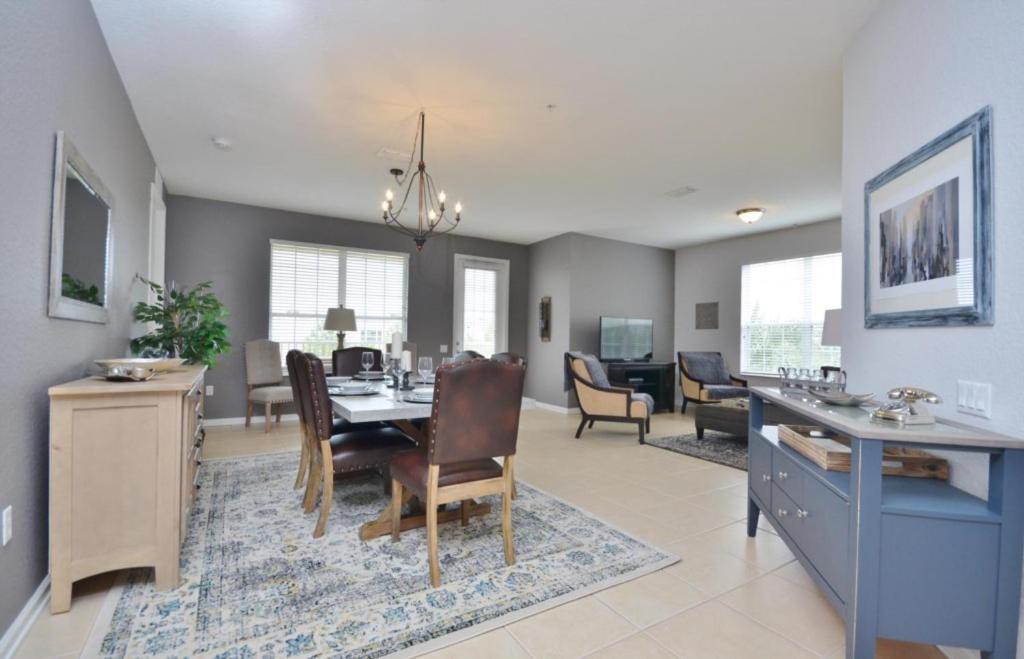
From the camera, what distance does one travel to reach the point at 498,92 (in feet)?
10.1

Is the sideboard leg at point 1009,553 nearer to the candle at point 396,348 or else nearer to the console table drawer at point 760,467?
the console table drawer at point 760,467

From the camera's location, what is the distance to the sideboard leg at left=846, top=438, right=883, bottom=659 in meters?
1.45

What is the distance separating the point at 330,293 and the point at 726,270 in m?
5.79

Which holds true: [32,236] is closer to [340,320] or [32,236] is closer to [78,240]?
[78,240]

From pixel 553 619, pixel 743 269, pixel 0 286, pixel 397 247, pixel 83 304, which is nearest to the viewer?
pixel 0 286

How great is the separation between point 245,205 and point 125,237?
2.75m

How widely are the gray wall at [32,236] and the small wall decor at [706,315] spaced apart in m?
7.35

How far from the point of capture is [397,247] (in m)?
6.68

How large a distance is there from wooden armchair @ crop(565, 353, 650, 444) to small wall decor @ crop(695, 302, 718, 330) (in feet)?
9.17

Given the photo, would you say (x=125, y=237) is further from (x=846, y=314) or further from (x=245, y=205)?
(x=846, y=314)

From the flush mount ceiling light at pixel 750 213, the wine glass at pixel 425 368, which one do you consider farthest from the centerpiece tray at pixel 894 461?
the flush mount ceiling light at pixel 750 213

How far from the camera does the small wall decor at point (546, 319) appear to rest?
7.41 m

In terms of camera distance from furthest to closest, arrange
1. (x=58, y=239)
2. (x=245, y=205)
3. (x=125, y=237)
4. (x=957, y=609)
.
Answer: (x=245, y=205) < (x=125, y=237) < (x=58, y=239) < (x=957, y=609)

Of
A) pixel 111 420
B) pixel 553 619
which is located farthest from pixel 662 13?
pixel 111 420
